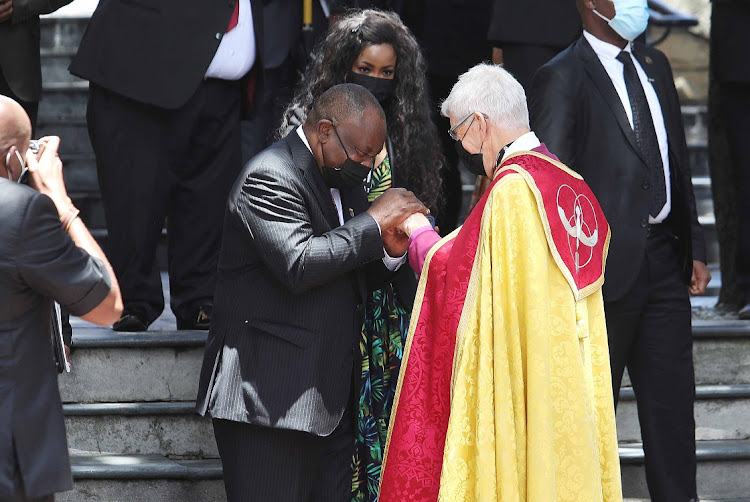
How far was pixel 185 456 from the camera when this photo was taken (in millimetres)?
5145

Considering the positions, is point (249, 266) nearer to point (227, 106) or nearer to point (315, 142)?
point (315, 142)

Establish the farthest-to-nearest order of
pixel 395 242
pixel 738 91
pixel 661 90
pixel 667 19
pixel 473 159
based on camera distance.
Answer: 1. pixel 667 19
2. pixel 738 91
3. pixel 661 90
4. pixel 395 242
5. pixel 473 159

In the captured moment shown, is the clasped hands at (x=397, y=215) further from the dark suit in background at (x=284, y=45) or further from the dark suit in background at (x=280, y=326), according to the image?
the dark suit in background at (x=284, y=45)

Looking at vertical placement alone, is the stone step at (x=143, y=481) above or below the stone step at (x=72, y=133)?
below

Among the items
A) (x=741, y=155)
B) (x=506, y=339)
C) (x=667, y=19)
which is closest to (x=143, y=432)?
(x=506, y=339)

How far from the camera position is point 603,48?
481 centimetres

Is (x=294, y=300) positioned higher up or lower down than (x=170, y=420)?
higher up

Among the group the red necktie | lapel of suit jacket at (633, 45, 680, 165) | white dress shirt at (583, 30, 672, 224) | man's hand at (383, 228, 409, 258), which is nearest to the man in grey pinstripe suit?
man's hand at (383, 228, 409, 258)

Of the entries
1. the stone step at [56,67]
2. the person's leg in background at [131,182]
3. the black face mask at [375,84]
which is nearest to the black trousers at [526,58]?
the black face mask at [375,84]

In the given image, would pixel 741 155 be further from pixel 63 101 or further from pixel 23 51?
pixel 63 101

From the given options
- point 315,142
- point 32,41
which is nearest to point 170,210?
point 32,41

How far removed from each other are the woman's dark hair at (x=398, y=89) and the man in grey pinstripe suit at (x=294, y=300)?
2.14 feet

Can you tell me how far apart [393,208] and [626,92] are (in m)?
1.38

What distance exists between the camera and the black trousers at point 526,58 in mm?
5766
